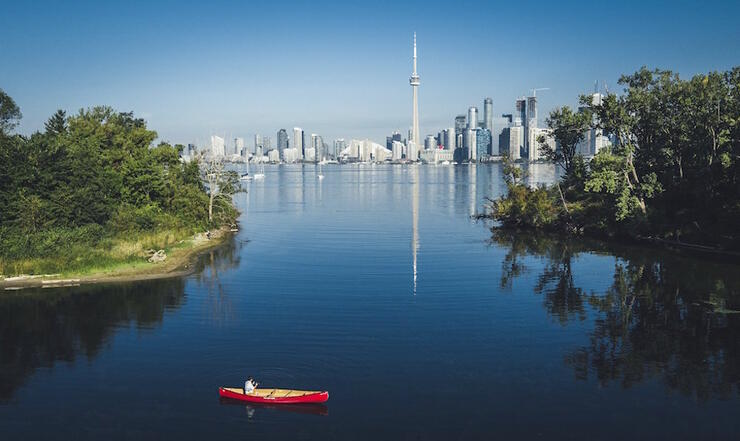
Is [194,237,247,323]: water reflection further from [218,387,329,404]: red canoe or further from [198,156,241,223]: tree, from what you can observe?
[218,387,329,404]: red canoe

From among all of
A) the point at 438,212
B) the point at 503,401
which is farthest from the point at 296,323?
the point at 438,212

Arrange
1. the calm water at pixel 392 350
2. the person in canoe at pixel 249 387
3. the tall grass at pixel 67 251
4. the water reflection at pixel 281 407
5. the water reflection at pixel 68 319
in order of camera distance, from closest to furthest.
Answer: the calm water at pixel 392 350, the water reflection at pixel 281 407, the person in canoe at pixel 249 387, the water reflection at pixel 68 319, the tall grass at pixel 67 251

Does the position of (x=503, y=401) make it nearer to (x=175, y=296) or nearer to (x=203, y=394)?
(x=203, y=394)

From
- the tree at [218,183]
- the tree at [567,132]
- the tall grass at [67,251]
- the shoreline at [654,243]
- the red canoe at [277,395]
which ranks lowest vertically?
the red canoe at [277,395]

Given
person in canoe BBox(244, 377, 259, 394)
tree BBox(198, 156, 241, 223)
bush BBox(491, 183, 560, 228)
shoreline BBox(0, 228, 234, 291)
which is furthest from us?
tree BBox(198, 156, 241, 223)

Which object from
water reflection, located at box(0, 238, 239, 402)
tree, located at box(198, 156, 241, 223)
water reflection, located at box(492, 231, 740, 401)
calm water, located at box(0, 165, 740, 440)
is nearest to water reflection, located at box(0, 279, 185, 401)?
water reflection, located at box(0, 238, 239, 402)

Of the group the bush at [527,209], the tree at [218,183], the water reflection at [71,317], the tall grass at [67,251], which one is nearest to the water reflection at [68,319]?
the water reflection at [71,317]

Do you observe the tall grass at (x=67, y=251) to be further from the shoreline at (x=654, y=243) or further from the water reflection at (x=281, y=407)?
the shoreline at (x=654, y=243)
